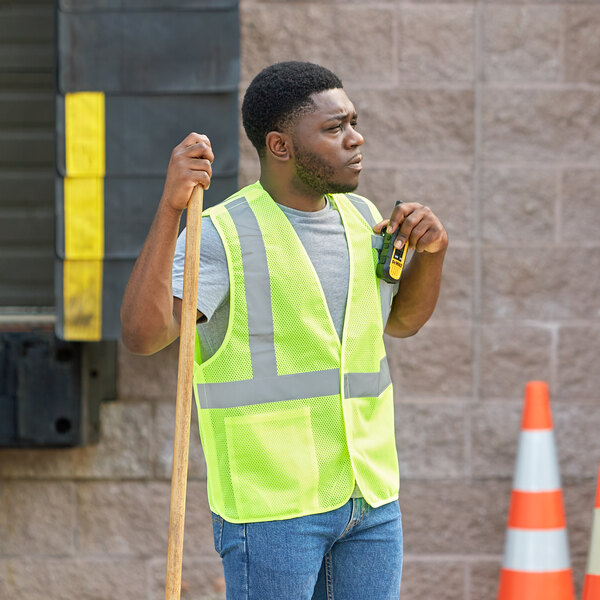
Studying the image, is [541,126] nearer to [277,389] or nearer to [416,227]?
[416,227]

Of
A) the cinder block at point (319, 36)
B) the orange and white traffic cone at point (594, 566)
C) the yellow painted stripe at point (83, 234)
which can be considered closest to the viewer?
the orange and white traffic cone at point (594, 566)

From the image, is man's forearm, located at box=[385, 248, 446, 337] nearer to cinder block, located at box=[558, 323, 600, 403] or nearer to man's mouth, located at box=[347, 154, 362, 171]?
man's mouth, located at box=[347, 154, 362, 171]

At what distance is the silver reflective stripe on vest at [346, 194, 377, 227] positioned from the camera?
2385 millimetres

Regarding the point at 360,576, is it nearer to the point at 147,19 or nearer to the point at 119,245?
the point at 119,245

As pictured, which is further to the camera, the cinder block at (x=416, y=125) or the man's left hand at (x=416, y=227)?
the cinder block at (x=416, y=125)

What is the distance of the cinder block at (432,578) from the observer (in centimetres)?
412

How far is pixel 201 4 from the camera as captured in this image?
3.74 meters

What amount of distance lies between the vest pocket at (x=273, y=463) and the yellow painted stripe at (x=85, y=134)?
191 centimetres

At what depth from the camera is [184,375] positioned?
6.79 ft

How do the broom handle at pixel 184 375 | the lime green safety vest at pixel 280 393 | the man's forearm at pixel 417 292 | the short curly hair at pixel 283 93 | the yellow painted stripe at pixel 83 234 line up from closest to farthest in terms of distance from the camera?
the broom handle at pixel 184 375, the lime green safety vest at pixel 280 393, the short curly hair at pixel 283 93, the man's forearm at pixel 417 292, the yellow painted stripe at pixel 83 234

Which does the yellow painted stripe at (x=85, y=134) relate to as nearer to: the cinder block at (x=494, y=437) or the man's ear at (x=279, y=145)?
the man's ear at (x=279, y=145)

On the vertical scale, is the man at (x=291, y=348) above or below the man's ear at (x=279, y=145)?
below

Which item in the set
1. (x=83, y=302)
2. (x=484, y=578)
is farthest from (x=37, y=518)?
(x=484, y=578)

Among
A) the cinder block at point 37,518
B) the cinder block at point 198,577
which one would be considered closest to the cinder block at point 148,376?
the cinder block at point 37,518
